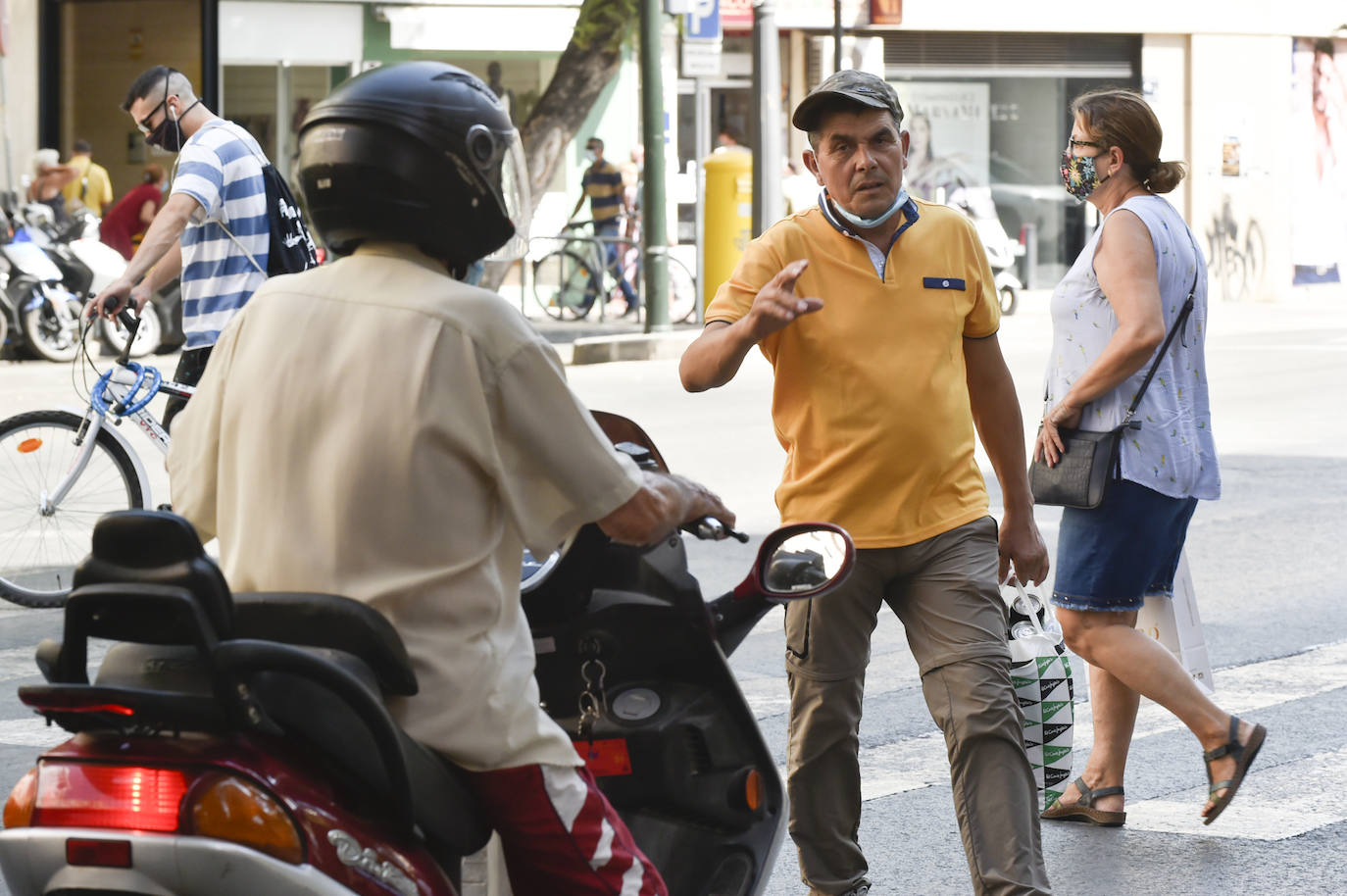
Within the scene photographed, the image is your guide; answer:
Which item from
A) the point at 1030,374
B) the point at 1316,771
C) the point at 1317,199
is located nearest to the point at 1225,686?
the point at 1316,771

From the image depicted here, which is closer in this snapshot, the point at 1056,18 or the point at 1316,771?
the point at 1316,771

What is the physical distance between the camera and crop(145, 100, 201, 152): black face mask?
7.38 metres

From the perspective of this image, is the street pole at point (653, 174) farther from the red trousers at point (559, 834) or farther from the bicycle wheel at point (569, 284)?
the red trousers at point (559, 834)

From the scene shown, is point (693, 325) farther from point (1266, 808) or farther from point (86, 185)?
point (1266, 808)

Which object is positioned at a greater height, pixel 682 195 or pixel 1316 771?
pixel 682 195

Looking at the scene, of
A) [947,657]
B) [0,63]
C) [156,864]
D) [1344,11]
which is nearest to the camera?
[156,864]

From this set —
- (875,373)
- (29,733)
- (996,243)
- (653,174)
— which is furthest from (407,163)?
(996,243)

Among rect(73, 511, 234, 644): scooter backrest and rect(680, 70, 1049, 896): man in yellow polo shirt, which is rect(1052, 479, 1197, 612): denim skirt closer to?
rect(680, 70, 1049, 896): man in yellow polo shirt

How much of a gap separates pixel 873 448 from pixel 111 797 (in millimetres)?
2035

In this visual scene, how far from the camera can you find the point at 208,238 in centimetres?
703

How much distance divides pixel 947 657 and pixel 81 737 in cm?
204

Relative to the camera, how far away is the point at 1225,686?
6238mm

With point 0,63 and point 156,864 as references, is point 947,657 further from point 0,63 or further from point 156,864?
point 0,63

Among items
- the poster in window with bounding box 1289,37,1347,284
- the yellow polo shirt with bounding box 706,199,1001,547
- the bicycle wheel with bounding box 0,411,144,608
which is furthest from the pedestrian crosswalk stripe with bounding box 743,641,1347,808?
the poster in window with bounding box 1289,37,1347,284
